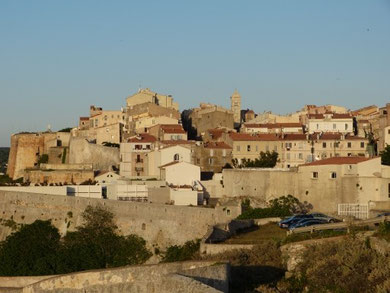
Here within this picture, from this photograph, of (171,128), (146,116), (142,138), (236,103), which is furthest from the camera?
(236,103)

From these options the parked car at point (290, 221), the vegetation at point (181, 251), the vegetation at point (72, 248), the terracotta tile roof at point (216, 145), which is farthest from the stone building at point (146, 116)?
the parked car at point (290, 221)

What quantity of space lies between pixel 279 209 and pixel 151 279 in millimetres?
23709

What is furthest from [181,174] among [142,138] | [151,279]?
[151,279]

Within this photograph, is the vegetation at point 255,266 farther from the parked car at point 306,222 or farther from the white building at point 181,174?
the white building at point 181,174

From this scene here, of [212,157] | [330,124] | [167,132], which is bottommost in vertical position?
[212,157]

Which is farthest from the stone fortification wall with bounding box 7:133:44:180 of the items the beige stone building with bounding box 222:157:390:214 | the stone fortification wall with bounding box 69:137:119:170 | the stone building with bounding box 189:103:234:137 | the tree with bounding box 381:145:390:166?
the tree with bounding box 381:145:390:166

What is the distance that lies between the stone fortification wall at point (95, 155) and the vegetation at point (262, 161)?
900 cm

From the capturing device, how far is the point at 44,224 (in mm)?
46031

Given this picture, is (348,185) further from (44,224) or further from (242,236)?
(44,224)

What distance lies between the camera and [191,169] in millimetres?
54625

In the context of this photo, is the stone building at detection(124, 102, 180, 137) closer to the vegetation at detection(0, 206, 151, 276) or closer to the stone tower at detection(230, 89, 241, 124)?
the stone tower at detection(230, 89, 241, 124)

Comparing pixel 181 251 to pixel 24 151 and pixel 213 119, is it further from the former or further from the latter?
pixel 213 119

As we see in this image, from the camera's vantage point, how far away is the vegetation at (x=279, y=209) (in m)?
44.5

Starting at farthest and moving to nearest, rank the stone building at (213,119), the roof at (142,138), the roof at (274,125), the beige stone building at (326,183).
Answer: the stone building at (213,119)
the roof at (274,125)
the roof at (142,138)
the beige stone building at (326,183)
